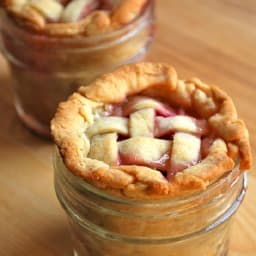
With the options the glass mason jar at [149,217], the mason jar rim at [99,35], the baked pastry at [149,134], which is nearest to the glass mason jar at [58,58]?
the mason jar rim at [99,35]

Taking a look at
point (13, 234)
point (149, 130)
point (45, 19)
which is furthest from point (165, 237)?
point (45, 19)

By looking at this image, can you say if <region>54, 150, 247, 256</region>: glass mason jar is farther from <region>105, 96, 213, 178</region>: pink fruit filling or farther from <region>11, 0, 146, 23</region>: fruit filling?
<region>11, 0, 146, 23</region>: fruit filling

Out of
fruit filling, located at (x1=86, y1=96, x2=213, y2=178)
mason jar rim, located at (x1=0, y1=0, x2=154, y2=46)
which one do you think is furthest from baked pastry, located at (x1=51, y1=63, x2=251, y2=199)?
mason jar rim, located at (x1=0, y1=0, x2=154, y2=46)

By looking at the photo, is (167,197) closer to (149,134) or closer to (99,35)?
(149,134)

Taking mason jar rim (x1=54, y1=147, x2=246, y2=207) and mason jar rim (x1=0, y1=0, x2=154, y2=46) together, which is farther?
mason jar rim (x1=0, y1=0, x2=154, y2=46)

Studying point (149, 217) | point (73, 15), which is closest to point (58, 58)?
point (73, 15)

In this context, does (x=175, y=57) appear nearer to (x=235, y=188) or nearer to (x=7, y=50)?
(x=7, y=50)
